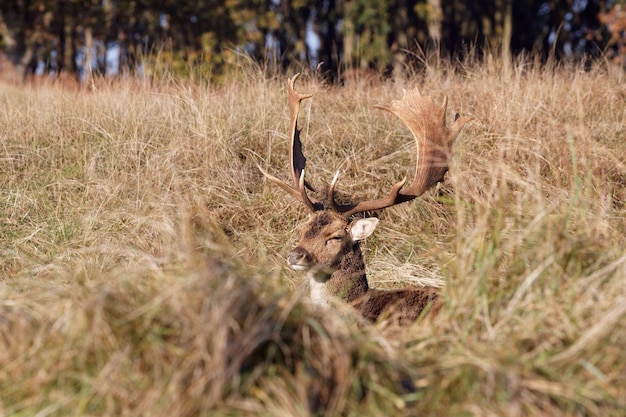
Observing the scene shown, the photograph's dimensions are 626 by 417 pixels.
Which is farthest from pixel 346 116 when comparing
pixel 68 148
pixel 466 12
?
pixel 466 12

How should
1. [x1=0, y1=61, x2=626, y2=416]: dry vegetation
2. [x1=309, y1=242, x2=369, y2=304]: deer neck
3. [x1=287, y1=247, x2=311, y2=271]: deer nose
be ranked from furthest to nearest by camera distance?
1. [x1=309, y1=242, x2=369, y2=304]: deer neck
2. [x1=287, y1=247, x2=311, y2=271]: deer nose
3. [x1=0, y1=61, x2=626, y2=416]: dry vegetation

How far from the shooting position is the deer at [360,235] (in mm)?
4500

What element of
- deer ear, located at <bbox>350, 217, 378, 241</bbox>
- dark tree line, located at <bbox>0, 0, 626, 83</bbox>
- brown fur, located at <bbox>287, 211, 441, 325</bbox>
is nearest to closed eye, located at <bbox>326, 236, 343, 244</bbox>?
brown fur, located at <bbox>287, 211, 441, 325</bbox>

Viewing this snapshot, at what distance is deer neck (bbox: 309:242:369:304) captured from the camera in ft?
15.4

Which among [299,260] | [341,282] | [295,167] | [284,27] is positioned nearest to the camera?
[299,260]

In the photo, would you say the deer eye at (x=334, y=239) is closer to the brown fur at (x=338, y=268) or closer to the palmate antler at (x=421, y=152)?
the brown fur at (x=338, y=268)

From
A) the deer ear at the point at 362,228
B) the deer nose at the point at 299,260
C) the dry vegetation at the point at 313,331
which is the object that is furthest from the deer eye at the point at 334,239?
the dry vegetation at the point at 313,331

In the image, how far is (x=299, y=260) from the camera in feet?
14.8

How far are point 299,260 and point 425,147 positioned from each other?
1.11 metres

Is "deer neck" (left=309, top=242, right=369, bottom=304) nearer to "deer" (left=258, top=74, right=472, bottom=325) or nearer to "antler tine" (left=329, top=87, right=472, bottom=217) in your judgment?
"deer" (left=258, top=74, right=472, bottom=325)

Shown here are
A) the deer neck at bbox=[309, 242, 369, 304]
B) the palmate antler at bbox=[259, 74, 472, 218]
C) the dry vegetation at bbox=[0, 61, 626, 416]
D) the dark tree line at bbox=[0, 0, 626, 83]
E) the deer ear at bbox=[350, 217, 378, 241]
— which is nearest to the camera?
the dry vegetation at bbox=[0, 61, 626, 416]

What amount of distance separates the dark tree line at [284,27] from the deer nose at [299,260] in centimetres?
1199

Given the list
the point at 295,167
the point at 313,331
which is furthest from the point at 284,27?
the point at 313,331

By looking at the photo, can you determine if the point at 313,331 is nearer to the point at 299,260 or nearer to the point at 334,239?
the point at 299,260
